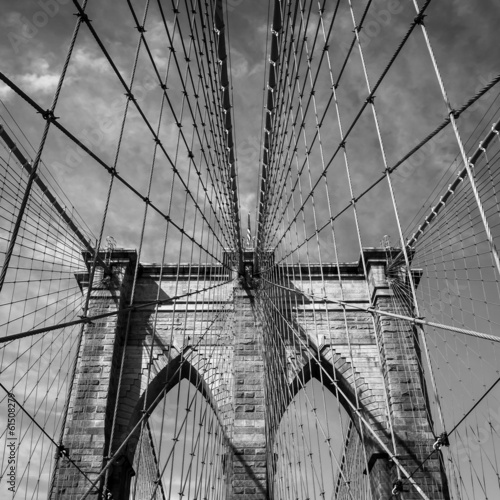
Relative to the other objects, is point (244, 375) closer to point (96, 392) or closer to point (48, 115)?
point (96, 392)

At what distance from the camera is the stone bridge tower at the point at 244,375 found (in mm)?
9727

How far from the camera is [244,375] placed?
427 inches

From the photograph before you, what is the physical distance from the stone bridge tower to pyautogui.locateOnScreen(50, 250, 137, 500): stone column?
0.02 metres

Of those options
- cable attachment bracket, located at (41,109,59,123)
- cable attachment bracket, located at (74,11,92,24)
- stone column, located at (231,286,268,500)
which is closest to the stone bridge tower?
stone column, located at (231,286,268,500)

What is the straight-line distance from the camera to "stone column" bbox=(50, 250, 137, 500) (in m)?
9.65

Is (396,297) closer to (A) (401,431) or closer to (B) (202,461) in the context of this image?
(A) (401,431)

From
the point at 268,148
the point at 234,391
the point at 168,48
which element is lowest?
the point at 234,391

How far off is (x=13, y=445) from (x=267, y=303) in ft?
19.2

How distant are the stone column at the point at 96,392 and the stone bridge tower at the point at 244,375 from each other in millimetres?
21

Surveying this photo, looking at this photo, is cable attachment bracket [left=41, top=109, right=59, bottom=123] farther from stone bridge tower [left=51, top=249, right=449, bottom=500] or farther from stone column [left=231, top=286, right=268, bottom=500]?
stone column [left=231, top=286, right=268, bottom=500]

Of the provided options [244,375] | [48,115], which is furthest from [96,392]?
[48,115]

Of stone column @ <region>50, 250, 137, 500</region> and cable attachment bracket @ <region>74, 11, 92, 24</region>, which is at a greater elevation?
cable attachment bracket @ <region>74, 11, 92, 24</region>

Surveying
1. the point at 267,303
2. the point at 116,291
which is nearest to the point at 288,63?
the point at 267,303

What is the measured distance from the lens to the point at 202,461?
9047mm
